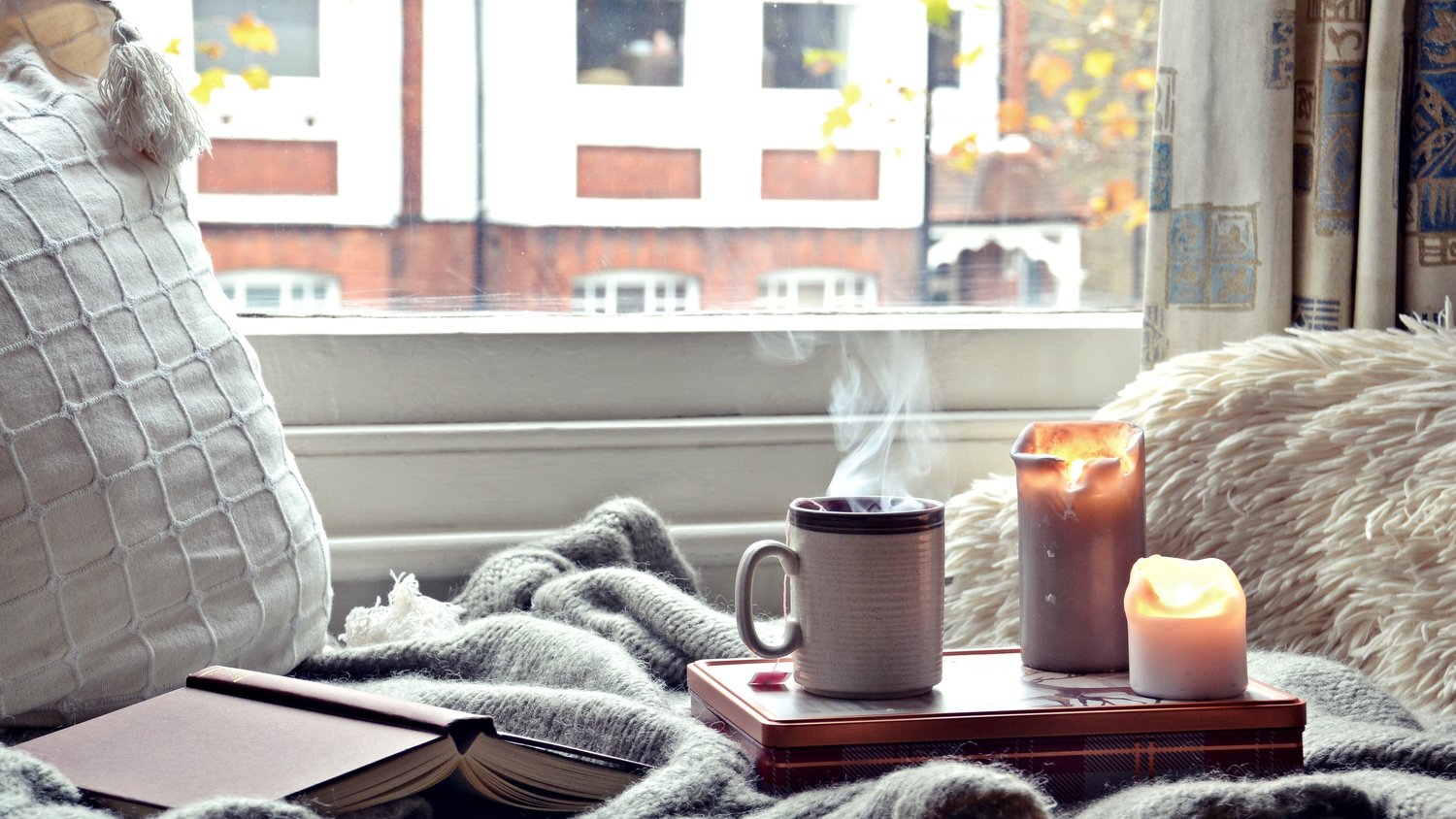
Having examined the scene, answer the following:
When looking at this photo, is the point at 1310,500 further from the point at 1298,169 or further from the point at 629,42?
the point at 629,42

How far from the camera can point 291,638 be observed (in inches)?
35.7

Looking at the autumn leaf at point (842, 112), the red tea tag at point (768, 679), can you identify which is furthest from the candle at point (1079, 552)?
the autumn leaf at point (842, 112)

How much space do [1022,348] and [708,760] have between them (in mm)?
825

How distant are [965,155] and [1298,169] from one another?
1.19ft

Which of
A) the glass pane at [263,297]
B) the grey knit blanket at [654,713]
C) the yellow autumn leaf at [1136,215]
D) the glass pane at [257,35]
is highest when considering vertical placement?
the glass pane at [257,35]

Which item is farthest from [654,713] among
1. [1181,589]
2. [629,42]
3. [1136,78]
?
[1136,78]

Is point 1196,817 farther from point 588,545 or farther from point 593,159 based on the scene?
point 593,159

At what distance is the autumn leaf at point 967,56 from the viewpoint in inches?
55.6

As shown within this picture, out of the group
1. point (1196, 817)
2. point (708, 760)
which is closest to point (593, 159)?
point (708, 760)

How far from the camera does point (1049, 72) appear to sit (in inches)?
57.2

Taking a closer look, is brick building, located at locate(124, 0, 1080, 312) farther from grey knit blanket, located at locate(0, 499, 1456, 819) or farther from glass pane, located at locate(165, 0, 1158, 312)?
grey knit blanket, located at locate(0, 499, 1456, 819)

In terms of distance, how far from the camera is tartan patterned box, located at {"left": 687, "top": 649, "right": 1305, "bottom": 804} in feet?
2.12

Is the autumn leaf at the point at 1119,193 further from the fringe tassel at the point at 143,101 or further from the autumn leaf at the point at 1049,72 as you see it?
the fringe tassel at the point at 143,101

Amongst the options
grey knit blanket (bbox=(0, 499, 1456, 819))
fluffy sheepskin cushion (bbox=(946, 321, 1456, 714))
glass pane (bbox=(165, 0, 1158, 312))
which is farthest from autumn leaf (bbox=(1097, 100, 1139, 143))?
grey knit blanket (bbox=(0, 499, 1456, 819))
